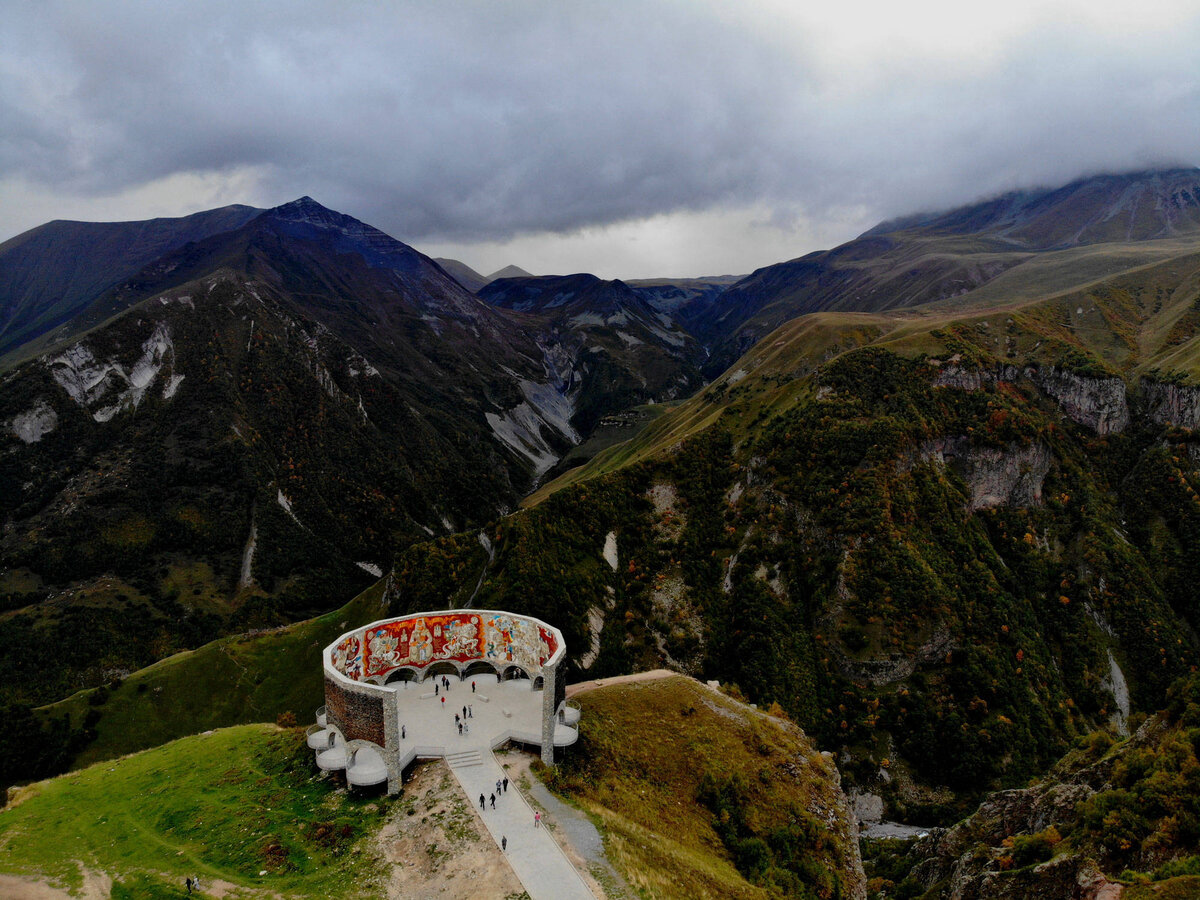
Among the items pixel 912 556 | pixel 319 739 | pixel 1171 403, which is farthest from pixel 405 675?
pixel 1171 403

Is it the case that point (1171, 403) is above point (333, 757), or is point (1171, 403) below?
above

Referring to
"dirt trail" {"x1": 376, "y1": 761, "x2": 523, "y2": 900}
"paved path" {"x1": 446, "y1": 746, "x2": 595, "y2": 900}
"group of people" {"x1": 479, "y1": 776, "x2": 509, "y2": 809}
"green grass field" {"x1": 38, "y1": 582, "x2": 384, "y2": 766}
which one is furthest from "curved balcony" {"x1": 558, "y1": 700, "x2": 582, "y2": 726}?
"green grass field" {"x1": 38, "y1": 582, "x2": 384, "y2": 766}

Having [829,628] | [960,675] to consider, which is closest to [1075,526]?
[960,675]

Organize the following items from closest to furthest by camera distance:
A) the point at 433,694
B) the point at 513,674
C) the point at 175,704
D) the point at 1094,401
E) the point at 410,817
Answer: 1. the point at 410,817
2. the point at 433,694
3. the point at 513,674
4. the point at 175,704
5. the point at 1094,401

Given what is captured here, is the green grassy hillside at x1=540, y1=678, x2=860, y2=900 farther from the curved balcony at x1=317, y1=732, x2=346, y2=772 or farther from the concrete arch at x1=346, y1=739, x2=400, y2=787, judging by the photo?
the curved balcony at x1=317, y1=732, x2=346, y2=772

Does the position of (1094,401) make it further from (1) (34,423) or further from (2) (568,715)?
(1) (34,423)
